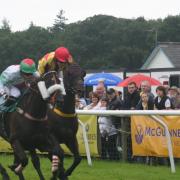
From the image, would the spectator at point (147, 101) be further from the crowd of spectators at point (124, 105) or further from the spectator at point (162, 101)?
the spectator at point (162, 101)

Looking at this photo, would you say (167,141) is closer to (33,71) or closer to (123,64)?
(33,71)

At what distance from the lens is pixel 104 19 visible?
104 meters

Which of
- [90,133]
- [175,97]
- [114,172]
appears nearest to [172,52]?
[175,97]

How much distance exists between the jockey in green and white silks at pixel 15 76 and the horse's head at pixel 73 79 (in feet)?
1.47

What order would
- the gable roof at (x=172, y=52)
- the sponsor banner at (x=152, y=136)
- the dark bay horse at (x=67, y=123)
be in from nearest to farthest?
1. the dark bay horse at (x=67, y=123)
2. the sponsor banner at (x=152, y=136)
3. the gable roof at (x=172, y=52)

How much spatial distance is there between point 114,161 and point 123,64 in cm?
7920

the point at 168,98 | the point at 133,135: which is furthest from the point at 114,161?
the point at 168,98

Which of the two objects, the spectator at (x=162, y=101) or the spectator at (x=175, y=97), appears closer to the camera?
the spectator at (x=162, y=101)

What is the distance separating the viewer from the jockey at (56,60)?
7867mm

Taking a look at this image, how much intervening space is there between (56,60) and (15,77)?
0.65 meters

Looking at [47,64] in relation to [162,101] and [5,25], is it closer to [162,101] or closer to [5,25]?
[162,101]

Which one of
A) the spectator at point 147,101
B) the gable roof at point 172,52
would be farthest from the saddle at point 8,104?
the gable roof at point 172,52

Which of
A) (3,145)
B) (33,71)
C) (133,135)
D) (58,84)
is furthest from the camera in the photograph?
(3,145)

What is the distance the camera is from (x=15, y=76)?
8.04m
